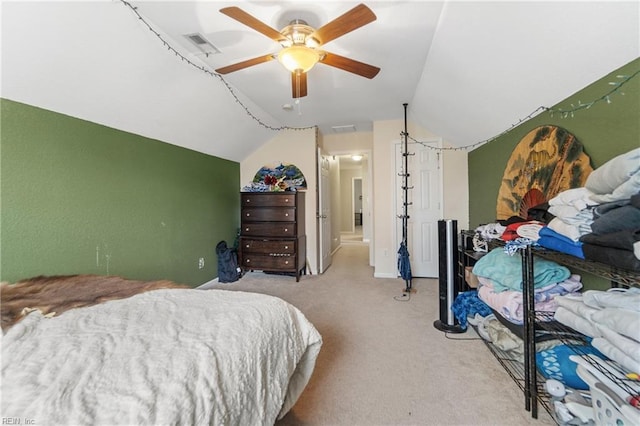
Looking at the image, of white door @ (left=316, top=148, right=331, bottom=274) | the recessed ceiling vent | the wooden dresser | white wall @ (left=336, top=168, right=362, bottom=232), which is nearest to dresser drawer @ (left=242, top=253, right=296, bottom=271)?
the wooden dresser

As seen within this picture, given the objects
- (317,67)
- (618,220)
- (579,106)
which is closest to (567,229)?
(618,220)

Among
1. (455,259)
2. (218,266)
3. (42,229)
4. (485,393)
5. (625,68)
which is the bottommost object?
(485,393)

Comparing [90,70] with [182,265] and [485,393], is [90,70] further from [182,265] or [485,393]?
[485,393]

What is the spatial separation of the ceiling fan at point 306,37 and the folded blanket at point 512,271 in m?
1.61

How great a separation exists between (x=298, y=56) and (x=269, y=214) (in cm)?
267

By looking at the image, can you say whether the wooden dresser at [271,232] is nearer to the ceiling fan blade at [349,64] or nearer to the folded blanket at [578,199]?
the ceiling fan blade at [349,64]

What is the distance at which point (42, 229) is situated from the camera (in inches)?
76.7

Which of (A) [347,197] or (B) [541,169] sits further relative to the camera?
(A) [347,197]

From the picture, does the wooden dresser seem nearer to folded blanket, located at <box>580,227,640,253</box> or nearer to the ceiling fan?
the ceiling fan

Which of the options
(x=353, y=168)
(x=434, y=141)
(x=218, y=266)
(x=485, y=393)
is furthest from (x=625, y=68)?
(x=353, y=168)

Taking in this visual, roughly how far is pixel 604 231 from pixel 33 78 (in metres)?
3.23

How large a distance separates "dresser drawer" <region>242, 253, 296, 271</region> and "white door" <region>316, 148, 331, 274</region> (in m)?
0.67

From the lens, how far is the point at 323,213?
187 inches

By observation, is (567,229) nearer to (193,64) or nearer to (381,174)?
(193,64)
